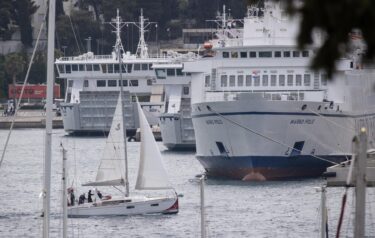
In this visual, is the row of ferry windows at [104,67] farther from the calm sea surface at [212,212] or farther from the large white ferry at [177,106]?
the calm sea surface at [212,212]

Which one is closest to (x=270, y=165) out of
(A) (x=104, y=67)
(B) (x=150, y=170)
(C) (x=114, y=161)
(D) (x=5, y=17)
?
(C) (x=114, y=161)

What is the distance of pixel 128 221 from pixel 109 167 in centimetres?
345

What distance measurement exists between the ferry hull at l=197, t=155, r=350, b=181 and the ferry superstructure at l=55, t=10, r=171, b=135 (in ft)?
177

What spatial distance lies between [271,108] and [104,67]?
64.9 metres

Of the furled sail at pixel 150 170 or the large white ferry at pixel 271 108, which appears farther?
the large white ferry at pixel 271 108

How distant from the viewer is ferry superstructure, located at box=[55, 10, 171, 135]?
121 m

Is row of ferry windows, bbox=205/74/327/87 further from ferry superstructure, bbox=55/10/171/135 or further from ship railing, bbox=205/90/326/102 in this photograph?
ferry superstructure, bbox=55/10/171/135

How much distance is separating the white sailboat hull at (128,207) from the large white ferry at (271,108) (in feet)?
37.7

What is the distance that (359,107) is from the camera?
225ft

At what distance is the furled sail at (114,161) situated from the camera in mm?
50312

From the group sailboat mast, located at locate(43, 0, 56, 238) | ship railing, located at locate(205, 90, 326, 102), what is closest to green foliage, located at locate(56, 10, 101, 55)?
ship railing, located at locate(205, 90, 326, 102)

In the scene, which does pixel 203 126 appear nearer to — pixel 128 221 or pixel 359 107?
pixel 359 107

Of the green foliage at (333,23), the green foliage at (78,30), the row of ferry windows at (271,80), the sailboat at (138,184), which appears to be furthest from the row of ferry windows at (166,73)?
the green foliage at (333,23)

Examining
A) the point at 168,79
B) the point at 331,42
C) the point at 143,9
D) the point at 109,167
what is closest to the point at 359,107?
the point at 109,167
